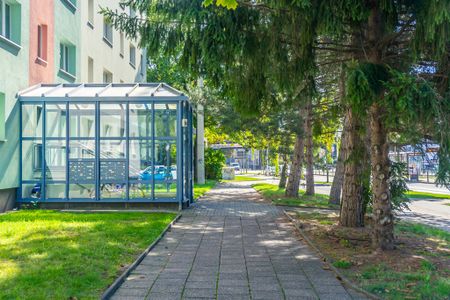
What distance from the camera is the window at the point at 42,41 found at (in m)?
16.3

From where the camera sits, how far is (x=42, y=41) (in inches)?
650

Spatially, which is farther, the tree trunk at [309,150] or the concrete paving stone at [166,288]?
the tree trunk at [309,150]

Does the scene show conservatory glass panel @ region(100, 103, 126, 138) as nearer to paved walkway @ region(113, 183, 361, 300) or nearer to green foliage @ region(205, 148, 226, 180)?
Result: paved walkway @ region(113, 183, 361, 300)

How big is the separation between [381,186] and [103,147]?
9233 mm

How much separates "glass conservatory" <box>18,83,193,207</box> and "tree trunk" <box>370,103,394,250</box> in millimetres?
7634

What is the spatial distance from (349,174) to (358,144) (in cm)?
84

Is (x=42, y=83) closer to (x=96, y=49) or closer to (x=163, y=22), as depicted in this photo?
(x=96, y=49)

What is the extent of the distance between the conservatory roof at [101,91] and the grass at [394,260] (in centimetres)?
636

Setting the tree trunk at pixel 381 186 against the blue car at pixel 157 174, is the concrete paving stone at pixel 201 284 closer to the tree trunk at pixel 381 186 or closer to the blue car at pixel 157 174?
the tree trunk at pixel 381 186

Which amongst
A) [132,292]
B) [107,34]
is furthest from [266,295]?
[107,34]

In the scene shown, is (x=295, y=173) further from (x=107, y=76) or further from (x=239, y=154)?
(x=239, y=154)

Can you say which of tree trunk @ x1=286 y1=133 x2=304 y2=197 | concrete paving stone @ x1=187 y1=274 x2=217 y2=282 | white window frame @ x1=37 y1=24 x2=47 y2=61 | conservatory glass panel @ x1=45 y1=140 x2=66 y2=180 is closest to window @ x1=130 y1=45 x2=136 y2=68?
white window frame @ x1=37 y1=24 x2=47 y2=61

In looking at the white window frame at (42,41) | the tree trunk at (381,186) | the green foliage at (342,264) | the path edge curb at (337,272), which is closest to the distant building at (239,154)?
the white window frame at (42,41)

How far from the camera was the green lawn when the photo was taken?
18.2 feet
